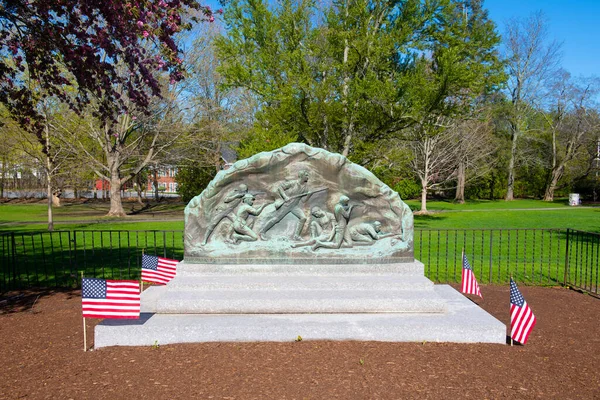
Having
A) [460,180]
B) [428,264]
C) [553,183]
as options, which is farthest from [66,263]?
[553,183]

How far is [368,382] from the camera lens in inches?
189

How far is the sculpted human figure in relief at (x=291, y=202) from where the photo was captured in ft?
24.3

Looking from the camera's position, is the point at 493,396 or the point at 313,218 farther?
the point at 313,218

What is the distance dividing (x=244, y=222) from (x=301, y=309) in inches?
68.1

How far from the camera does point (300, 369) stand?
5109 millimetres

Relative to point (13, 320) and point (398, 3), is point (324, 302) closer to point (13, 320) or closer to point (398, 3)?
point (13, 320)

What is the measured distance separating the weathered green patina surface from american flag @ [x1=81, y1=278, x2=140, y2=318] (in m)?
1.59

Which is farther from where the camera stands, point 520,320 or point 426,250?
point 426,250

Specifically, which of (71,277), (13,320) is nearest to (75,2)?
(13,320)

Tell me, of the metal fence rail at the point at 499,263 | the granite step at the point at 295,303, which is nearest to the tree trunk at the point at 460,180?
the metal fence rail at the point at 499,263

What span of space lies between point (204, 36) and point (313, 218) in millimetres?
22676

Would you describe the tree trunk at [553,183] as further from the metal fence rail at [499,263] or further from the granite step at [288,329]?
the granite step at [288,329]

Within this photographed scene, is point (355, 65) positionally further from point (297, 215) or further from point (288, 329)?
point (288, 329)

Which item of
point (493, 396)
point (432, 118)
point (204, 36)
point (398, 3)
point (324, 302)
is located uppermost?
point (204, 36)
